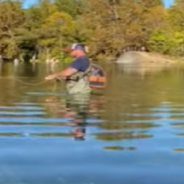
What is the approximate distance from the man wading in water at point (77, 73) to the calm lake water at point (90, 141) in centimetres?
50

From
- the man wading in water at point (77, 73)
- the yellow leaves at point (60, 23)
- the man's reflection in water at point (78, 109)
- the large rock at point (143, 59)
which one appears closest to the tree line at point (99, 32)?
the yellow leaves at point (60, 23)

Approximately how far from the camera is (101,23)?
187 ft

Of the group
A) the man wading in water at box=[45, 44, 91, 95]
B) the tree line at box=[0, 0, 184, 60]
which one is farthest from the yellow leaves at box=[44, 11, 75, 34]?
the man wading in water at box=[45, 44, 91, 95]

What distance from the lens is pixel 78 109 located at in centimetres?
1004

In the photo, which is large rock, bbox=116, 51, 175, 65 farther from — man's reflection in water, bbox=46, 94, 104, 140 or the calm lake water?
the calm lake water

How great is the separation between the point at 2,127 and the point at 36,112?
76.3 inches

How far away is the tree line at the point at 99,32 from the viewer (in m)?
55.2

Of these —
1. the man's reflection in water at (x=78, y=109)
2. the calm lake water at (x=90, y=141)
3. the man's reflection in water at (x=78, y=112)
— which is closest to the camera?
the calm lake water at (x=90, y=141)

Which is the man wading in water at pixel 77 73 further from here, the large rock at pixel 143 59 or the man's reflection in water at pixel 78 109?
the large rock at pixel 143 59

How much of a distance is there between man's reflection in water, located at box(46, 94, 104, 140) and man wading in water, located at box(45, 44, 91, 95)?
197 millimetres

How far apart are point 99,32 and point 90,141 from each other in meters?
48.9

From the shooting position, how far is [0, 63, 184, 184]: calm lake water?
17.0 ft

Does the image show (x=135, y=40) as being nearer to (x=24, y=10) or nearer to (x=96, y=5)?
(x=96, y=5)

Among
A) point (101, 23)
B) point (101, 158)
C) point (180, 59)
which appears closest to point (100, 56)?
point (101, 23)
